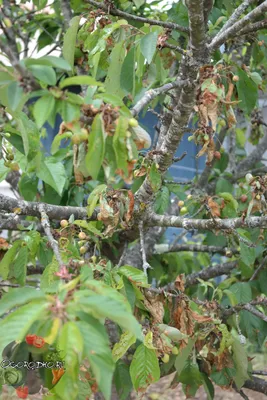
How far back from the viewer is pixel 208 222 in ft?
6.25

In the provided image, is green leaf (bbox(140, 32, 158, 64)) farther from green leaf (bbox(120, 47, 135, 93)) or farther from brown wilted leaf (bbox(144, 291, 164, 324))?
brown wilted leaf (bbox(144, 291, 164, 324))

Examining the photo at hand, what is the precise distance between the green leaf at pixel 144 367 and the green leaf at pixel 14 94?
82 cm

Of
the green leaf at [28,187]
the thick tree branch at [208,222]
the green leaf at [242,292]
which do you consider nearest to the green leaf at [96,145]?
the thick tree branch at [208,222]

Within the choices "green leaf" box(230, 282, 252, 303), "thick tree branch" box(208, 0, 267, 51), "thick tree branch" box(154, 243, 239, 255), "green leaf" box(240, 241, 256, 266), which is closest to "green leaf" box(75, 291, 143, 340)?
"thick tree branch" box(208, 0, 267, 51)

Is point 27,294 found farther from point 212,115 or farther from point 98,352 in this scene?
point 212,115

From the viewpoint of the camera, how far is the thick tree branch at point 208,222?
1.70m

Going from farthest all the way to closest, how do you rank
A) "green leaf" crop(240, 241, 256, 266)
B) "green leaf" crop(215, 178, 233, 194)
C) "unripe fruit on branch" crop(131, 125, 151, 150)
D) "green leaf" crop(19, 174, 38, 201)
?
"green leaf" crop(215, 178, 233, 194) < "green leaf" crop(19, 174, 38, 201) < "green leaf" crop(240, 241, 256, 266) < "unripe fruit on branch" crop(131, 125, 151, 150)

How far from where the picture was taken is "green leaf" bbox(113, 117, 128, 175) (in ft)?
3.27

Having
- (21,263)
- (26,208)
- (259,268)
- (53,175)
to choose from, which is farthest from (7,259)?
(259,268)

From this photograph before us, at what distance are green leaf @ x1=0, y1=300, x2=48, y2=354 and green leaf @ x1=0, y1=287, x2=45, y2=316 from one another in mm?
17

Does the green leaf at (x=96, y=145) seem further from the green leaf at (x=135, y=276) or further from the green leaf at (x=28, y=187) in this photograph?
the green leaf at (x=28, y=187)

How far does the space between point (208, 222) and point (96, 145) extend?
0.98m

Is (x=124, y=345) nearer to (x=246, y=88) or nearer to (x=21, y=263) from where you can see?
(x=21, y=263)

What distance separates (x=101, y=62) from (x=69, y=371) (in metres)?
1.23
